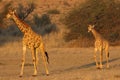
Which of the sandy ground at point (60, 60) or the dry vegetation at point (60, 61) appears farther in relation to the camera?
the sandy ground at point (60, 60)

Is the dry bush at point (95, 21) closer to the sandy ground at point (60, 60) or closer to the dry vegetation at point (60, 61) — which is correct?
the dry vegetation at point (60, 61)

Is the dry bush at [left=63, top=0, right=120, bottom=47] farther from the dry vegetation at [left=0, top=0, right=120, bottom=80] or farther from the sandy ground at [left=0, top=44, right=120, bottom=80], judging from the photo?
the sandy ground at [left=0, top=44, right=120, bottom=80]

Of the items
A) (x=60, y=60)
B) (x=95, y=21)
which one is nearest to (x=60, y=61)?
(x=60, y=60)

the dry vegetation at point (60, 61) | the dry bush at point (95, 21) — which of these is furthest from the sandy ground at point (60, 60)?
the dry bush at point (95, 21)

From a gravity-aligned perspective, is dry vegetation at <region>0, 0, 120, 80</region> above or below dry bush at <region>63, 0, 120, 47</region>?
below

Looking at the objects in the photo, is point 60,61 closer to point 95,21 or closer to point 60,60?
point 60,60

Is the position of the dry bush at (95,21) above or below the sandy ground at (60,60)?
above

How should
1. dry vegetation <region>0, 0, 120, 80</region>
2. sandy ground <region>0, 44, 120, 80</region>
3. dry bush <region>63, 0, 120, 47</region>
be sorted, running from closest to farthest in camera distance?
dry vegetation <region>0, 0, 120, 80</region> < sandy ground <region>0, 44, 120, 80</region> < dry bush <region>63, 0, 120, 47</region>

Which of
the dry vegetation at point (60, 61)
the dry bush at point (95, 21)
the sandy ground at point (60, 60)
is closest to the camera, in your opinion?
the dry vegetation at point (60, 61)

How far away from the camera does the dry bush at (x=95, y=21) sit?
37531 mm

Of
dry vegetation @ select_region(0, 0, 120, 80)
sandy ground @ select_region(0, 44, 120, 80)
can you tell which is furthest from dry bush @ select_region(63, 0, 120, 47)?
sandy ground @ select_region(0, 44, 120, 80)

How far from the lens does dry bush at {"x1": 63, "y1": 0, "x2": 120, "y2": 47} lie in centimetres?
3753

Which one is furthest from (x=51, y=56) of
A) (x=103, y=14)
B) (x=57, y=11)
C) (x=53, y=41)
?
(x=57, y=11)

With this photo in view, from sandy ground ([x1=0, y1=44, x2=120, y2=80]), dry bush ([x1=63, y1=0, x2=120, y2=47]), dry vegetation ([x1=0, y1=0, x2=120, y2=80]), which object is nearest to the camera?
dry vegetation ([x1=0, y1=0, x2=120, y2=80])
